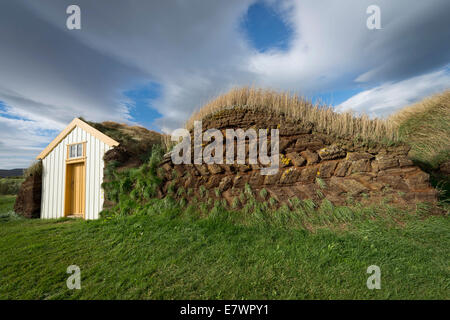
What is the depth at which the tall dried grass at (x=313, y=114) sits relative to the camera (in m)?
5.79

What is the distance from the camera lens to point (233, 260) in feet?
11.9

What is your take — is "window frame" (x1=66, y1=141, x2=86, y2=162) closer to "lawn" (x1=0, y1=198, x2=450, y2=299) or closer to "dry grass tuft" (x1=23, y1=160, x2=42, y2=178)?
"dry grass tuft" (x1=23, y1=160, x2=42, y2=178)

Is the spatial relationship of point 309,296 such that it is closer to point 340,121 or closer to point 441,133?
point 340,121

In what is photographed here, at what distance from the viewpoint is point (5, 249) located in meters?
5.09

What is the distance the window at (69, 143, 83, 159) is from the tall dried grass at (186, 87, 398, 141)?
669cm

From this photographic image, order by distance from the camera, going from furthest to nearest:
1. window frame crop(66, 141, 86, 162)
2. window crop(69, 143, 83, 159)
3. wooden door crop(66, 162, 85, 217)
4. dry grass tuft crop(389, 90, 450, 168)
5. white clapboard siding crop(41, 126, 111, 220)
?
wooden door crop(66, 162, 85, 217) → window crop(69, 143, 83, 159) → window frame crop(66, 141, 86, 162) → white clapboard siding crop(41, 126, 111, 220) → dry grass tuft crop(389, 90, 450, 168)

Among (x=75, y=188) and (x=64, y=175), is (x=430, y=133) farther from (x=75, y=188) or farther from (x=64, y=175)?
(x=64, y=175)

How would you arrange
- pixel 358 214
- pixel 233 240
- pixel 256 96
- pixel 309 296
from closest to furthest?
pixel 309 296, pixel 233 240, pixel 358 214, pixel 256 96

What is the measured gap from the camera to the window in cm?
941

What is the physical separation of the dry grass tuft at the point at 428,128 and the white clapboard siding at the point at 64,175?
11.3 m

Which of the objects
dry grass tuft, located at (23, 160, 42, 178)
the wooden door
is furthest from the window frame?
dry grass tuft, located at (23, 160, 42, 178)

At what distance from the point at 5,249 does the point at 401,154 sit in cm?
1093

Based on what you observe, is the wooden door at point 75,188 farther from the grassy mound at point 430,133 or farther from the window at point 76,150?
the grassy mound at point 430,133

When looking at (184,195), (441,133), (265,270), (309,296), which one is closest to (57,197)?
(184,195)
